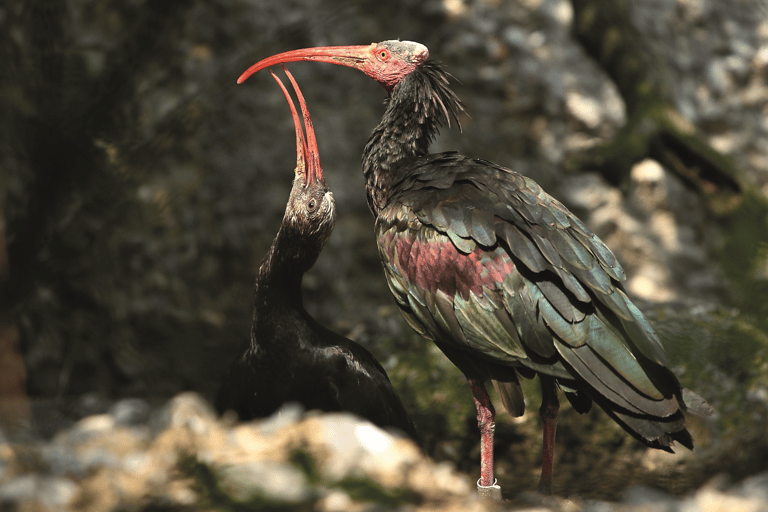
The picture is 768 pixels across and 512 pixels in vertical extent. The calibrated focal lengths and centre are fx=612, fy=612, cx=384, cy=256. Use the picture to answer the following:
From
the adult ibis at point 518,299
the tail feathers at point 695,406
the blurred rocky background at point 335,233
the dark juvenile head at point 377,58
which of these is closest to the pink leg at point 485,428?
the adult ibis at point 518,299

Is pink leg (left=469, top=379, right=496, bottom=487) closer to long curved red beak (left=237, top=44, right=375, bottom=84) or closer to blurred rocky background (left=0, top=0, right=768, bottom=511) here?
blurred rocky background (left=0, top=0, right=768, bottom=511)

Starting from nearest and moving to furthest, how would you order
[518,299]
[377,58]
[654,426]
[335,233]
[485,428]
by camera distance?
[654,426], [518,299], [485,428], [377,58], [335,233]

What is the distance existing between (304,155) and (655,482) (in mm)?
1820

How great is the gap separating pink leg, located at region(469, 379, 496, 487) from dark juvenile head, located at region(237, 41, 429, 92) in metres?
1.10

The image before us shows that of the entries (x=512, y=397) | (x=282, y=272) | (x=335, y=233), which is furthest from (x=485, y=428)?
(x=335, y=233)

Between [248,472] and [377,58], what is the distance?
142cm

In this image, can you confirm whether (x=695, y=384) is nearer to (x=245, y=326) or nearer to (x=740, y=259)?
(x=740, y=259)

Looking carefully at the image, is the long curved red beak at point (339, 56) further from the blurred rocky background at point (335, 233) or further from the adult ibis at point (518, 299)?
the blurred rocky background at point (335, 233)

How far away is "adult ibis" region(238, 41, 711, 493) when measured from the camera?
1553 mm

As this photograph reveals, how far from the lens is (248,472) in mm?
1584

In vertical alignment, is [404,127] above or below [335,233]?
above

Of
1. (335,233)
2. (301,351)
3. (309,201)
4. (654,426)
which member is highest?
(335,233)

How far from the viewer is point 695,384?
106 inches

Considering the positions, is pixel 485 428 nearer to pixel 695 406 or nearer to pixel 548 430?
pixel 548 430
